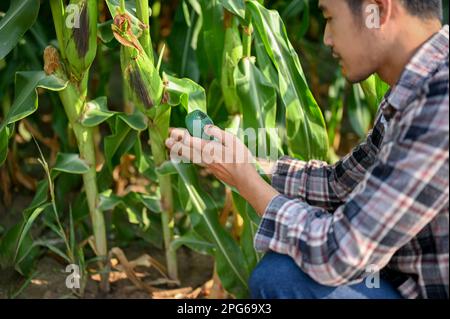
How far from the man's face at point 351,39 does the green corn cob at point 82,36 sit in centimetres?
57

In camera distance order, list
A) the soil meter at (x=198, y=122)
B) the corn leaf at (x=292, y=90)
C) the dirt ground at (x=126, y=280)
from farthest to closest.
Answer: the dirt ground at (x=126, y=280)
the corn leaf at (x=292, y=90)
the soil meter at (x=198, y=122)

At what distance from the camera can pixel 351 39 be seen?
132 cm

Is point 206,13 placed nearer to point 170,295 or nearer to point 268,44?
point 268,44

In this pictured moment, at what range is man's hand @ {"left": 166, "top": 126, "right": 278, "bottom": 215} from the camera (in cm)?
138

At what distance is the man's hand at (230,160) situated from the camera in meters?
1.38

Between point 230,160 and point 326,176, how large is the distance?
275mm

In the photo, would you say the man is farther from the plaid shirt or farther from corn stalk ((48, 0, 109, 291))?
corn stalk ((48, 0, 109, 291))

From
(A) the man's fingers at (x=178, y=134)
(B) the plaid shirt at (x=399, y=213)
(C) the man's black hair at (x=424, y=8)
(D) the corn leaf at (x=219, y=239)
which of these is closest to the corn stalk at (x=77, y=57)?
(D) the corn leaf at (x=219, y=239)

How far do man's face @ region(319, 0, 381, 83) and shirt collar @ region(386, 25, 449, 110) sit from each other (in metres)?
0.07

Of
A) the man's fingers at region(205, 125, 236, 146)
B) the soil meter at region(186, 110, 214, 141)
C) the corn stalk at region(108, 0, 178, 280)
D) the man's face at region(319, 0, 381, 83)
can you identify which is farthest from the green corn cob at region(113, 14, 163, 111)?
the man's face at region(319, 0, 381, 83)

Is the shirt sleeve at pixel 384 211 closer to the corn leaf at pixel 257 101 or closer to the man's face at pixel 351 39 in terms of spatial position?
the man's face at pixel 351 39

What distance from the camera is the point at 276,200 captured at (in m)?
1.34

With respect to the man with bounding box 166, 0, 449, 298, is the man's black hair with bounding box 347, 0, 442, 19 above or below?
above
